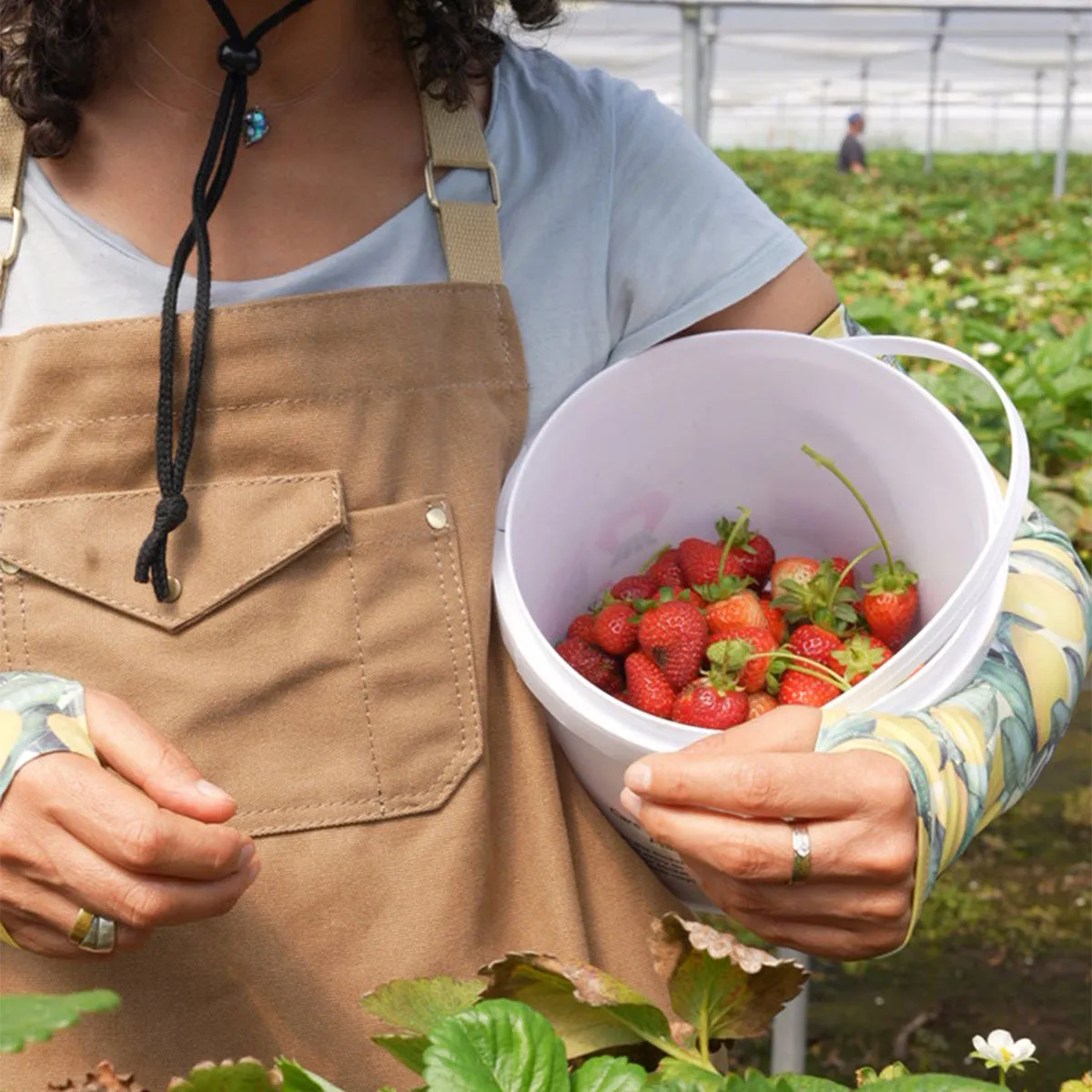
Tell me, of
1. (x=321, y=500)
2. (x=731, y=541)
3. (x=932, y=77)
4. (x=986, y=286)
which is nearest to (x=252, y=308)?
(x=321, y=500)

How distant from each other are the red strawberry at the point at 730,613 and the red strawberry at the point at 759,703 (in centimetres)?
6

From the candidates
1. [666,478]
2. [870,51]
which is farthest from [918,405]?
[870,51]

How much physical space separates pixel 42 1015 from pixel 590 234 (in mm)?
826

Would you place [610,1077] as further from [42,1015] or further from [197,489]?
[197,489]

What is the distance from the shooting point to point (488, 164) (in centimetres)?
112

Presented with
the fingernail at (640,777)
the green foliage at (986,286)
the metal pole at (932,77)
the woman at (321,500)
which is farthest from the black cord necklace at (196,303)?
the metal pole at (932,77)

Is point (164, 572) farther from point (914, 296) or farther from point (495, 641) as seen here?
point (914, 296)

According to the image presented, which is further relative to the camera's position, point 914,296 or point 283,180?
point 914,296

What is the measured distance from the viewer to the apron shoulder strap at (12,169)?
1.06 metres

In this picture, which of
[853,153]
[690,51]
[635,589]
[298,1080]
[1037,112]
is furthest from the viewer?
[1037,112]

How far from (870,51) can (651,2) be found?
10129 mm

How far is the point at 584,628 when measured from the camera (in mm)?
1263

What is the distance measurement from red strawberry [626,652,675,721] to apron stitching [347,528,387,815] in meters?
0.27

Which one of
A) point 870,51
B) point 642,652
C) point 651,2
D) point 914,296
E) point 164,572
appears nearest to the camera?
point 164,572
